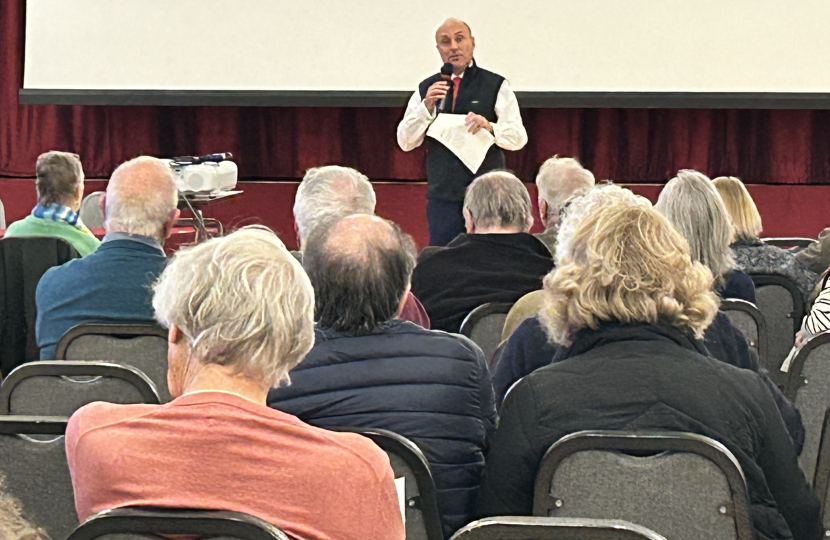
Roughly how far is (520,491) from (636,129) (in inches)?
228

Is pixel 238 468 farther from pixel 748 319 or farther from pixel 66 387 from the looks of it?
pixel 748 319

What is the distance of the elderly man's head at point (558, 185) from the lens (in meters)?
4.09

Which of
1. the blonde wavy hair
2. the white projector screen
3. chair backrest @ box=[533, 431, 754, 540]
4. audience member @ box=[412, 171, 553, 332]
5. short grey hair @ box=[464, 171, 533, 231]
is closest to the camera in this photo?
chair backrest @ box=[533, 431, 754, 540]

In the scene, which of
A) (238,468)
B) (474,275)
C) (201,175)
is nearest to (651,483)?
(238,468)

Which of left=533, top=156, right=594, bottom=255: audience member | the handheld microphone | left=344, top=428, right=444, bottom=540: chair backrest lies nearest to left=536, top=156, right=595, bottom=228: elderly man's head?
left=533, top=156, right=594, bottom=255: audience member

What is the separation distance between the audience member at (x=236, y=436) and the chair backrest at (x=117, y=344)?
3.82 ft

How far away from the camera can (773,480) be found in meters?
1.79

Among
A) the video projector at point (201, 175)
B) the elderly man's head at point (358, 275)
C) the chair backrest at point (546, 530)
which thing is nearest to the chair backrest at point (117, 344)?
the elderly man's head at point (358, 275)

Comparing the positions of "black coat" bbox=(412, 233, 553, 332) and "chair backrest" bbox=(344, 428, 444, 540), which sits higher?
"black coat" bbox=(412, 233, 553, 332)

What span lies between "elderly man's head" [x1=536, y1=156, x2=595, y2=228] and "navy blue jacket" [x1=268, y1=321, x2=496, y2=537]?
2.14 m

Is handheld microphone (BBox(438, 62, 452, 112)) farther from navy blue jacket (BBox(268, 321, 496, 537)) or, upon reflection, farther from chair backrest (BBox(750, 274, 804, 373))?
navy blue jacket (BBox(268, 321, 496, 537))

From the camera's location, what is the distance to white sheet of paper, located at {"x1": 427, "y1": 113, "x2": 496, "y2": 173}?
5223mm

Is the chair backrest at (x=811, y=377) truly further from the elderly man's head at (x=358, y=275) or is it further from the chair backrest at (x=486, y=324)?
the elderly man's head at (x=358, y=275)

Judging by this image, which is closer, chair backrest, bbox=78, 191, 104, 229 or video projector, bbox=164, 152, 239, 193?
chair backrest, bbox=78, 191, 104, 229
